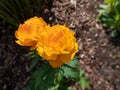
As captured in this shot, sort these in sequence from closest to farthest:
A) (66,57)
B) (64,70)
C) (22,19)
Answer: (66,57) → (64,70) → (22,19)

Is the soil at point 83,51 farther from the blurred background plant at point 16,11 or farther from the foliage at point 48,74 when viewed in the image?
the foliage at point 48,74

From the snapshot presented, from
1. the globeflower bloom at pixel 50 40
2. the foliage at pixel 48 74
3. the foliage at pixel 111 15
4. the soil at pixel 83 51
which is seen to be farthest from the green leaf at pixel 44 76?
the foliage at pixel 111 15

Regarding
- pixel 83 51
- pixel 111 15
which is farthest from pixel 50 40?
pixel 111 15

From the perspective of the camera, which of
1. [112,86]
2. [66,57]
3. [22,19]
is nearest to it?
[66,57]

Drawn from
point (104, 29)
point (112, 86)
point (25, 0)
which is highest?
point (25, 0)

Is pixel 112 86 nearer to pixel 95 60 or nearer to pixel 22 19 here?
pixel 95 60

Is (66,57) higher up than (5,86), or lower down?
higher up

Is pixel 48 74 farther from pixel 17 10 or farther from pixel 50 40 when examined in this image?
pixel 17 10

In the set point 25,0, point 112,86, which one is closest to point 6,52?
point 25,0
